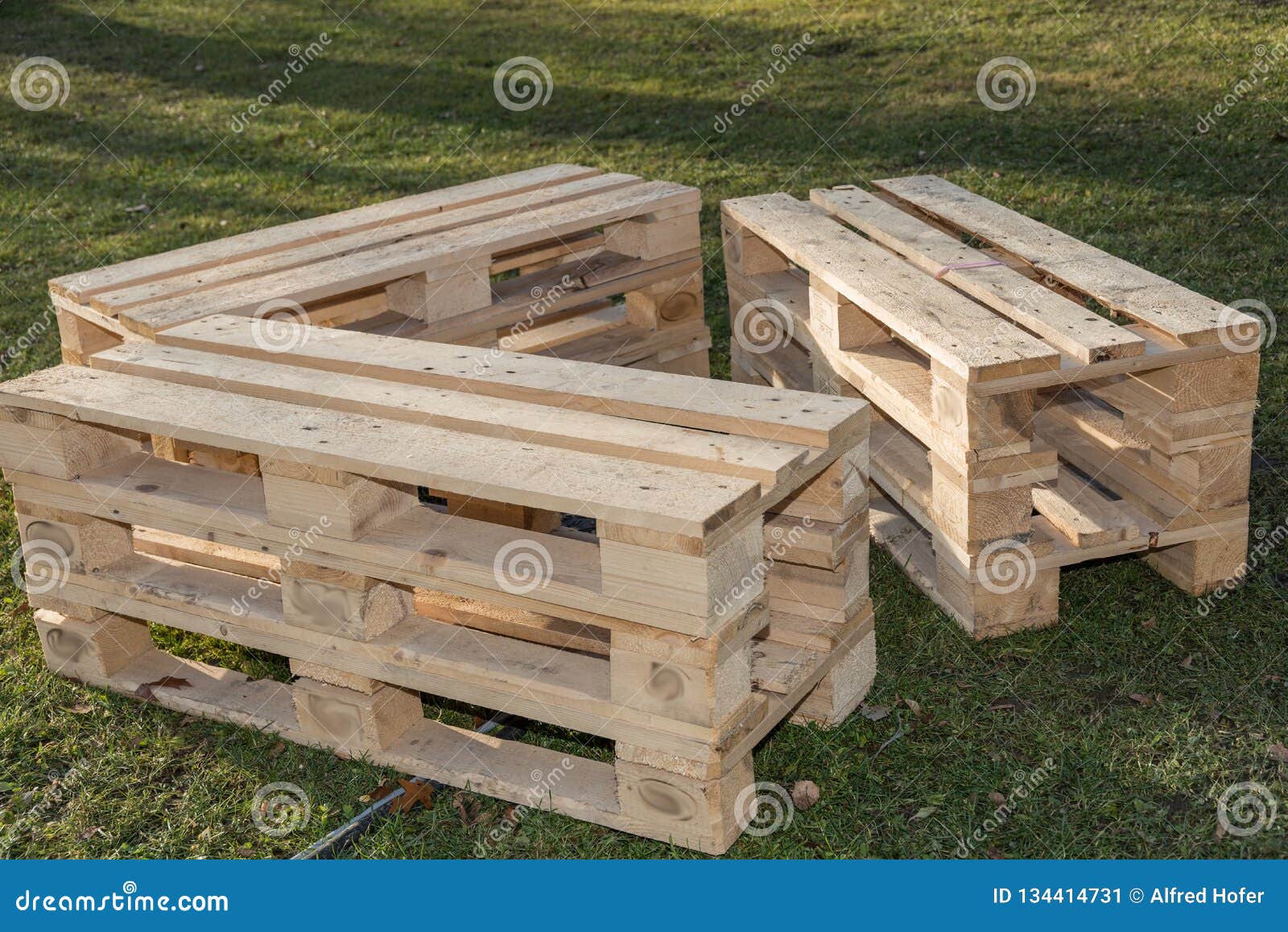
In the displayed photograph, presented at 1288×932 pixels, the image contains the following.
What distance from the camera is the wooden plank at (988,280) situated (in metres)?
4.08

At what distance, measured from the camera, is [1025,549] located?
4.28 meters

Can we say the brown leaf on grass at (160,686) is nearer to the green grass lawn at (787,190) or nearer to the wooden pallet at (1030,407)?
the green grass lawn at (787,190)

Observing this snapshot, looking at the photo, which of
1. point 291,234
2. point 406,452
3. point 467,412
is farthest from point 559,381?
point 291,234

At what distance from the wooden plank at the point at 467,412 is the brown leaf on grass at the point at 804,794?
0.95 metres

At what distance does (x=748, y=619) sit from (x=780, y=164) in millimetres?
6201

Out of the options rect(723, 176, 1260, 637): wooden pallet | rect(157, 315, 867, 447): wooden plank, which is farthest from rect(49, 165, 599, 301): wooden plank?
rect(723, 176, 1260, 637): wooden pallet

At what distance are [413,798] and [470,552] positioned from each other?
0.75 meters

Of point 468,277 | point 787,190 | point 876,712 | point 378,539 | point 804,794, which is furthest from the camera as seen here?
point 787,190

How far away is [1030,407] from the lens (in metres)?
4.16

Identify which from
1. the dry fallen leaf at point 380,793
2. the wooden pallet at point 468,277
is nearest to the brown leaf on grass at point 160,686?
the dry fallen leaf at point 380,793

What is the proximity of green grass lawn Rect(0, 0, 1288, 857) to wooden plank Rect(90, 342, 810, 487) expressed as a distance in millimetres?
1002

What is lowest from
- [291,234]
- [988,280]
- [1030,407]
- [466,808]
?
[466,808]

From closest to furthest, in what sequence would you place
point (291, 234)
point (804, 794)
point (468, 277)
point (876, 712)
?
point (804, 794) < point (876, 712) < point (468, 277) < point (291, 234)

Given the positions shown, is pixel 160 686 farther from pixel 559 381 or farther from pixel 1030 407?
pixel 1030 407
